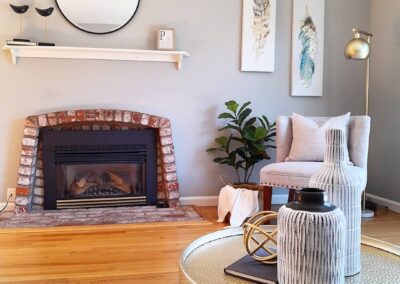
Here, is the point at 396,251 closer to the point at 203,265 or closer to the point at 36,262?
the point at 203,265

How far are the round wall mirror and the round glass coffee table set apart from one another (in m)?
2.65

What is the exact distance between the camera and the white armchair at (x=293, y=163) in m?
2.95

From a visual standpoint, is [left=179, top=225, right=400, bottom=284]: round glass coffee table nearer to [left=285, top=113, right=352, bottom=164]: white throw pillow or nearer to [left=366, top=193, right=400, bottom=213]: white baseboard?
[left=285, top=113, right=352, bottom=164]: white throw pillow

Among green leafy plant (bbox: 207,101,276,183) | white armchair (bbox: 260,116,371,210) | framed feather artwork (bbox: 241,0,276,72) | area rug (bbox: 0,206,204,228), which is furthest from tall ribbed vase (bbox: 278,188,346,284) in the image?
framed feather artwork (bbox: 241,0,276,72)

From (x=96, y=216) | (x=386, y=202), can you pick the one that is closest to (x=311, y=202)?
(x=96, y=216)

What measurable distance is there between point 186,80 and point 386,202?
213cm

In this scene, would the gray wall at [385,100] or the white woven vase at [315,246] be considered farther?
the gray wall at [385,100]

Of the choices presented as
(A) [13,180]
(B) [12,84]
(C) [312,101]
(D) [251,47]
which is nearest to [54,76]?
(B) [12,84]

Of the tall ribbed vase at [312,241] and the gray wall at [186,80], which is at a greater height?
the gray wall at [186,80]

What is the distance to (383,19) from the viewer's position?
155 inches

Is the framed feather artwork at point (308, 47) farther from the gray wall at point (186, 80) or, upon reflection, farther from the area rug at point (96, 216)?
the area rug at point (96, 216)

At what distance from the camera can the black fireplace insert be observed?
3.56 m

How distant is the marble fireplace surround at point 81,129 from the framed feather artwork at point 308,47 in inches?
52.6

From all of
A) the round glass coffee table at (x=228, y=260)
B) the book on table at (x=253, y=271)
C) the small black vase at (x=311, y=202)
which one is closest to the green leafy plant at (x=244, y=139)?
the round glass coffee table at (x=228, y=260)
